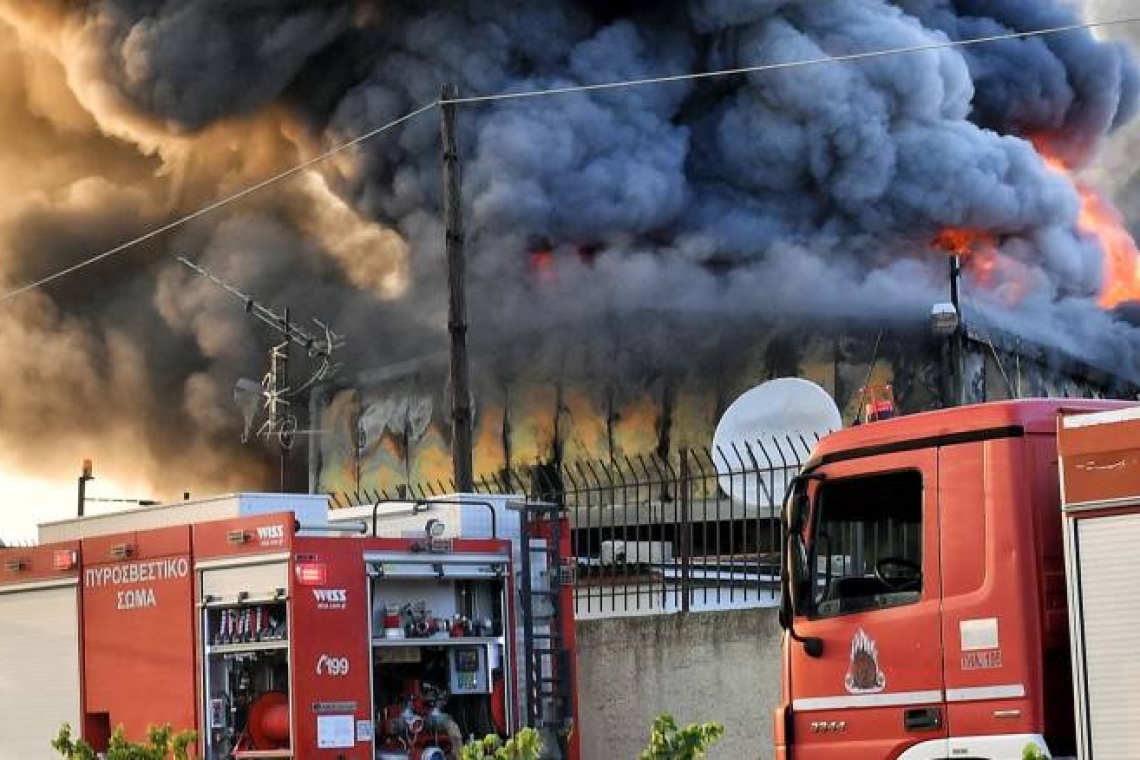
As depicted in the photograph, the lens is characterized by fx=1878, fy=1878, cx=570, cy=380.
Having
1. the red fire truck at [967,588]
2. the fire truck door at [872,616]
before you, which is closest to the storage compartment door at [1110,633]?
the red fire truck at [967,588]

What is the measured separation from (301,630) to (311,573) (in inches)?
13.2

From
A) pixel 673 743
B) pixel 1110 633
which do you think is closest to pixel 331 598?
pixel 673 743

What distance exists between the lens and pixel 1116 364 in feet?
110

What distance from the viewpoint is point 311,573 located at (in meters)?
10.9

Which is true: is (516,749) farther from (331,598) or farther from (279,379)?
(279,379)

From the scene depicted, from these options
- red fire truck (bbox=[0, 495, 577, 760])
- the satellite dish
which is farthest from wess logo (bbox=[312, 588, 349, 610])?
the satellite dish

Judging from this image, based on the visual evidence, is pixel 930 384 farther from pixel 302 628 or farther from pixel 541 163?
pixel 302 628

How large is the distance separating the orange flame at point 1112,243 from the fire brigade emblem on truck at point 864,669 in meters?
30.8

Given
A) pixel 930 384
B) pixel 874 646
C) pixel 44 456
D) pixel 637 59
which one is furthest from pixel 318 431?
pixel 874 646

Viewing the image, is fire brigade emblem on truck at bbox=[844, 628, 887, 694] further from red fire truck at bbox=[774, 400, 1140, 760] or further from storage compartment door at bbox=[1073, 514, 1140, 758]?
storage compartment door at bbox=[1073, 514, 1140, 758]

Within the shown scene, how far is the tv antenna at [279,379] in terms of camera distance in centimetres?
3631

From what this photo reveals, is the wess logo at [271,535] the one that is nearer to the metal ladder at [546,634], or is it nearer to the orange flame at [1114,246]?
the metal ladder at [546,634]

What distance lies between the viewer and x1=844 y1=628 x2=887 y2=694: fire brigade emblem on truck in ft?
26.7

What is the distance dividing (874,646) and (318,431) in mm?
32662
